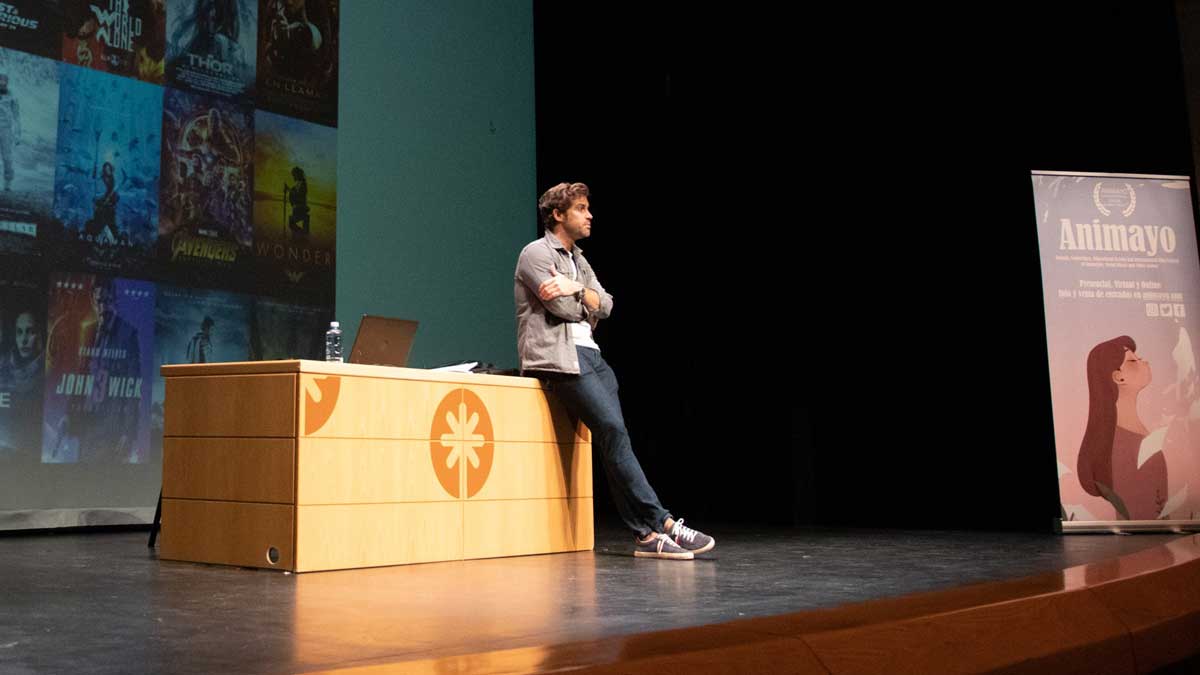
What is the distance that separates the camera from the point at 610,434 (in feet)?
13.9

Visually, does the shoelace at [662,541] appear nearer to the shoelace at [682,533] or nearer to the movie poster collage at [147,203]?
the shoelace at [682,533]

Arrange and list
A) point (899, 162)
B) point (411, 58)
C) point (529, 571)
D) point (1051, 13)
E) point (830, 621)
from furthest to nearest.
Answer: point (411, 58), point (899, 162), point (1051, 13), point (529, 571), point (830, 621)

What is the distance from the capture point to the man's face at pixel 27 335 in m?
5.38

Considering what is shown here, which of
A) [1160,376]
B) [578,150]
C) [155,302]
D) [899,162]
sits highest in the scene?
[578,150]

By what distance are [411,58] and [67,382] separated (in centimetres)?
302

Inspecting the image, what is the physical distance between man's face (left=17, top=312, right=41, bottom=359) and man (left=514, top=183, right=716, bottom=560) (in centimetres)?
265

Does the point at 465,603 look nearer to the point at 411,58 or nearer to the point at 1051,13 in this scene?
the point at 1051,13

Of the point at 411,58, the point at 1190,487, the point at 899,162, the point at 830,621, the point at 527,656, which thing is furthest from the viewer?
the point at 411,58

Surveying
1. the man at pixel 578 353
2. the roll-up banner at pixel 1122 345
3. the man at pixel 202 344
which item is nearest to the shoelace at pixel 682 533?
the man at pixel 578 353

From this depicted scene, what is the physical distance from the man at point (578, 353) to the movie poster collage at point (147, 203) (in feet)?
8.41

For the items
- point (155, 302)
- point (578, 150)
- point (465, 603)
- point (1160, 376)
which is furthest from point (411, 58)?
point (465, 603)

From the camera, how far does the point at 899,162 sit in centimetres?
615

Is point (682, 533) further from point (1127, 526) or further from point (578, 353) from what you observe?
point (1127, 526)

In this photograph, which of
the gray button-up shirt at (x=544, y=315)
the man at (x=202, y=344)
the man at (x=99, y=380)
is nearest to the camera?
the gray button-up shirt at (x=544, y=315)
